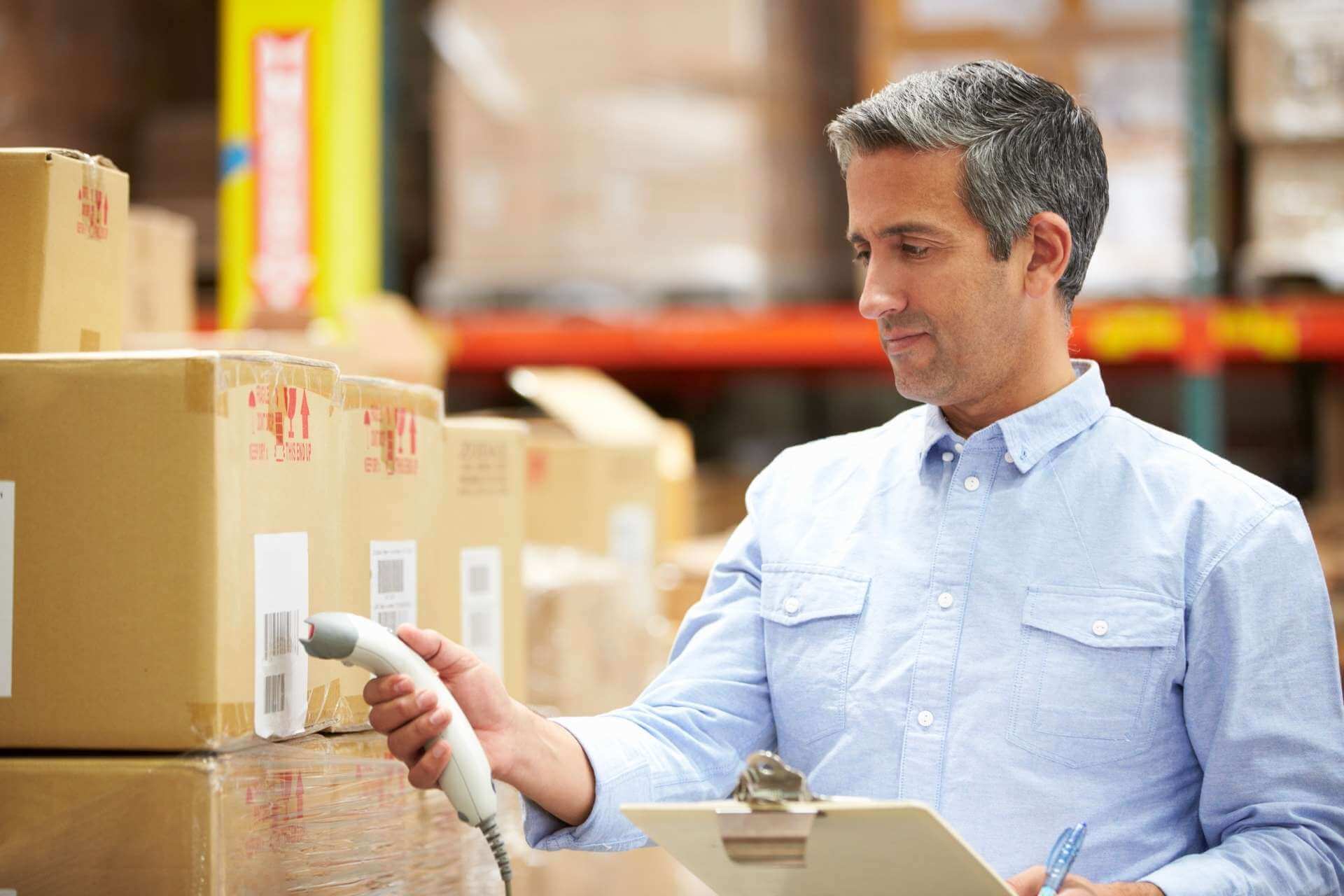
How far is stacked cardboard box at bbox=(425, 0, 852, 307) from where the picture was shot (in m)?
3.47

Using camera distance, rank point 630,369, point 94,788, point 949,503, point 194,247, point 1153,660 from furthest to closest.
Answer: point 630,369
point 194,247
point 949,503
point 1153,660
point 94,788

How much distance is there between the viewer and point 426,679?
1.01 meters

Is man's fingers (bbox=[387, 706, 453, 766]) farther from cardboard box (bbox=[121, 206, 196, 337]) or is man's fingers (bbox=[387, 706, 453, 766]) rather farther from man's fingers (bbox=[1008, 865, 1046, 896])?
cardboard box (bbox=[121, 206, 196, 337])

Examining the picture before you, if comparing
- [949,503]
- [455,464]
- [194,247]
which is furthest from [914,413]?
[194,247]

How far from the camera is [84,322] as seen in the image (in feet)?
3.80

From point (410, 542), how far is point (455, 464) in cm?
Result: 18

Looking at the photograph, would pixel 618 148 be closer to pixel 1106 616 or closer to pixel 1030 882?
pixel 1106 616

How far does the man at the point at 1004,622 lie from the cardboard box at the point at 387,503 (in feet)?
0.43

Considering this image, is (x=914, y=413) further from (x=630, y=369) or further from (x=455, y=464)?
(x=630, y=369)

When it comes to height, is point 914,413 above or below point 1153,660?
above

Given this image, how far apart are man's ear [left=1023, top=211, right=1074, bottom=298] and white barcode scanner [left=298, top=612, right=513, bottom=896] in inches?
24.0

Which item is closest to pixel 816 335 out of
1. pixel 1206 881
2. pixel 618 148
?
pixel 618 148

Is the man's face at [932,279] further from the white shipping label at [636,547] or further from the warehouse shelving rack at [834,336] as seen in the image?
the warehouse shelving rack at [834,336]

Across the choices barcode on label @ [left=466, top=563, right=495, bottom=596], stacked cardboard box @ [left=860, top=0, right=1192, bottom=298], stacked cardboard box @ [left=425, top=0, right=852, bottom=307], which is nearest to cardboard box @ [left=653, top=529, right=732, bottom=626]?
stacked cardboard box @ [left=425, top=0, right=852, bottom=307]
